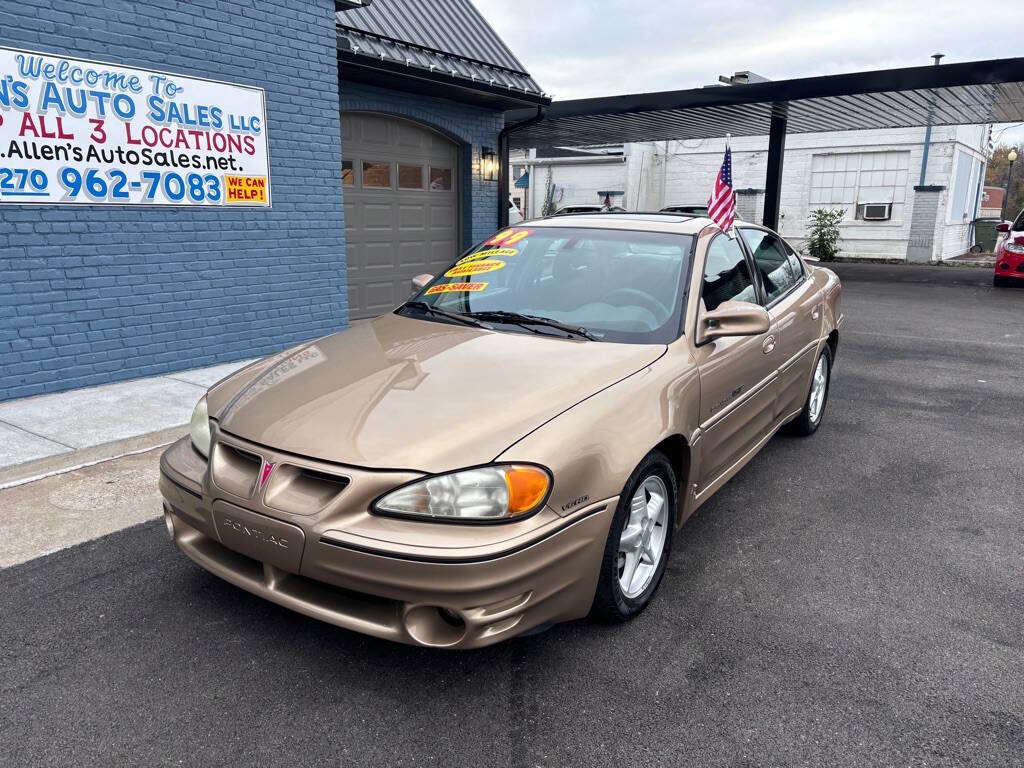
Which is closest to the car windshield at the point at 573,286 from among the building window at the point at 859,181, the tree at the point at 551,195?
the building window at the point at 859,181

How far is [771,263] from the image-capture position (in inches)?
189

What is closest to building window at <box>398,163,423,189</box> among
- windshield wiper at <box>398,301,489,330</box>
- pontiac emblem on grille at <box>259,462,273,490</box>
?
windshield wiper at <box>398,301,489,330</box>

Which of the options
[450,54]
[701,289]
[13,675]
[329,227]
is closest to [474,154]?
[450,54]

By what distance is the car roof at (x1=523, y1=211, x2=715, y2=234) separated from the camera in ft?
13.0

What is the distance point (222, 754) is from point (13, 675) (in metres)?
0.96

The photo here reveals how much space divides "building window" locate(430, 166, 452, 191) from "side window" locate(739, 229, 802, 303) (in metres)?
6.80

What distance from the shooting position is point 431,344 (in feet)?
10.9

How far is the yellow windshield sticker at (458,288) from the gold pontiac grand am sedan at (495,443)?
0.08 ft

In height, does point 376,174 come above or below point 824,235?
above

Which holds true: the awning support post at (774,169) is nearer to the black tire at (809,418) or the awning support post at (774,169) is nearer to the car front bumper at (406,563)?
the black tire at (809,418)

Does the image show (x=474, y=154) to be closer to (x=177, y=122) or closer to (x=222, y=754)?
(x=177, y=122)

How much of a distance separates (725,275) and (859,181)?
23123 mm

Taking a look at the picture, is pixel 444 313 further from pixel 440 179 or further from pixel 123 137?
pixel 440 179

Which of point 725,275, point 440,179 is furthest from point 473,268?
point 440,179
